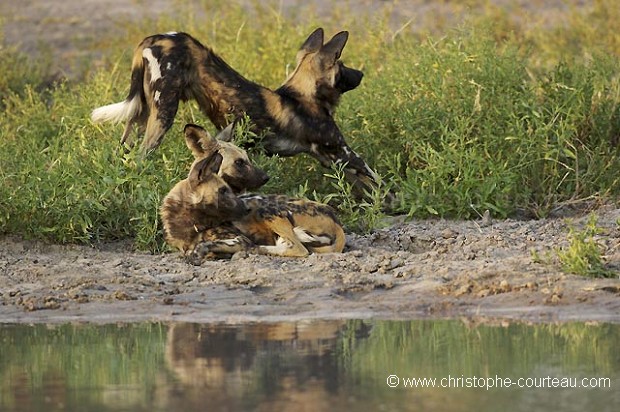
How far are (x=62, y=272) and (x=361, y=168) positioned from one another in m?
2.22

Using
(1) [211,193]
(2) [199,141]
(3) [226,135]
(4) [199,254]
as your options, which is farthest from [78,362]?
(3) [226,135]

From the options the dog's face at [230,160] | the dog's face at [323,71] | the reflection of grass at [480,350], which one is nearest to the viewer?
the reflection of grass at [480,350]

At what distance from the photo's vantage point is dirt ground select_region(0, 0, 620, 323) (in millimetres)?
→ 6613

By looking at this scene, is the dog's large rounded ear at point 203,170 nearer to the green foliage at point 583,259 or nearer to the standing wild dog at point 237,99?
the standing wild dog at point 237,99

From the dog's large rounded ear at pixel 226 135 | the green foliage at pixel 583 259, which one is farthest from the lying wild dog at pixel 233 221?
the green foliage at pixel 583 259

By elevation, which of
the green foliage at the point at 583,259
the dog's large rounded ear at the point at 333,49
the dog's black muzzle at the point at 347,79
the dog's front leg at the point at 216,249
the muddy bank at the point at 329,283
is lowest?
the muddy bank at the point at 329,283

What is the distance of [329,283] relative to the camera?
7.05 m

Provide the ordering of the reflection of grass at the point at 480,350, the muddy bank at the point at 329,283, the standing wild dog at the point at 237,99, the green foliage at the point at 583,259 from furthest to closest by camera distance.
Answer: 1. the standing wild dog at the point at 237,99
2. the green foliage at the point at 583,259
3. the muddy bank at the point at 329,283
4. the reflection of grass at the point at 480,350

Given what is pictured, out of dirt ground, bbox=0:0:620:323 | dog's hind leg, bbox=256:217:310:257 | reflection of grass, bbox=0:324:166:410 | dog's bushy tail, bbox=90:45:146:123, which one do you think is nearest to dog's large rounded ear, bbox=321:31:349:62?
dog's bushy tail, bbox=90:45:146:123

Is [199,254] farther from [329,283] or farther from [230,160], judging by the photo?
[329,283]

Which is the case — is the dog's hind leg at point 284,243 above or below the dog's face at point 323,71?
below

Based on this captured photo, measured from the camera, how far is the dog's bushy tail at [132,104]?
343 inches

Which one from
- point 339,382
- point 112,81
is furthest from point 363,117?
point 339,382

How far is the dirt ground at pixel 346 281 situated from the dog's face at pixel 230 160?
0.57 meters
